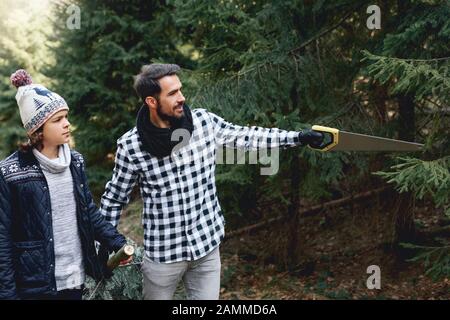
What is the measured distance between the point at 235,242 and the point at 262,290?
52.1 inches

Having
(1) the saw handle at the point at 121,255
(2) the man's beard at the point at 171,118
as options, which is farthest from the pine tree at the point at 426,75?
(1) the saw handle at the point at 121,255

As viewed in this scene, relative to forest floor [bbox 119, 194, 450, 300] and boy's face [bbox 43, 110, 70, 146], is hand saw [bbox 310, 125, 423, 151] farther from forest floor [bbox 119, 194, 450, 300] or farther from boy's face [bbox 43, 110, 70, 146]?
forest floor [bbox 119, 194, 450, 300]

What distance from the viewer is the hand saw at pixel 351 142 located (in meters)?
2.88

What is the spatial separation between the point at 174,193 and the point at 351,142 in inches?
41.8

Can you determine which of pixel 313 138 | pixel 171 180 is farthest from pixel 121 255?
pixel 313 138

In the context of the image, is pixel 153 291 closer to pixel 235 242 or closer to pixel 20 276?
pixel 20 276

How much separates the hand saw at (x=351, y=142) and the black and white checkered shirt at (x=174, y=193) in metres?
0.17

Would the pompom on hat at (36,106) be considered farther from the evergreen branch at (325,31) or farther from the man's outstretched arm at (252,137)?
the evergreen branch at (325,31)

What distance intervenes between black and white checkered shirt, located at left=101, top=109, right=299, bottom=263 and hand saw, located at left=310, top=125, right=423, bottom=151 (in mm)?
170

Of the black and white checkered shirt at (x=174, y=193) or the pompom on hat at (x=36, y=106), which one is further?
the black and white checkered shirt at (x=174, y=193)

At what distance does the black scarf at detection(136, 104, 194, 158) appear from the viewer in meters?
2.69

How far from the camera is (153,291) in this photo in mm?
2910

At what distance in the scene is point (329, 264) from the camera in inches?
265
